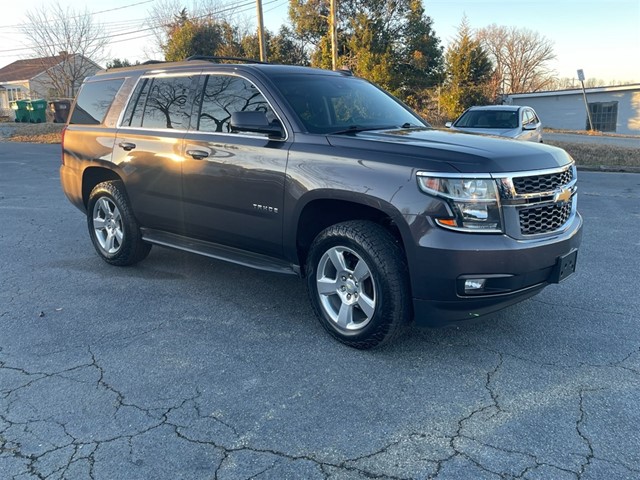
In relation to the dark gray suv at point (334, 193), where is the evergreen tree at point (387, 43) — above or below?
above

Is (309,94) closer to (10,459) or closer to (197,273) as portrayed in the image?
(197,273)

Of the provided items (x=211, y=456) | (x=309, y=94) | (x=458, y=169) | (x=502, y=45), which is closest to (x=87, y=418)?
(x=211, y=456)

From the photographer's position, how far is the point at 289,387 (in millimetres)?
3326

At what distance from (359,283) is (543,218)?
126cm

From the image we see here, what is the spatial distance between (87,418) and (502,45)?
215ft

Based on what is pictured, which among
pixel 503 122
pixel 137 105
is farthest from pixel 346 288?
pixel 503 122

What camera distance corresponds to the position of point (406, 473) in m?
2.54

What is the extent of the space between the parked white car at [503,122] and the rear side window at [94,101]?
8844 millimetres

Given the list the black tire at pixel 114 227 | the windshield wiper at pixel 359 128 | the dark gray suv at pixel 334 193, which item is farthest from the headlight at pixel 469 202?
the black tire at pixel 114 227

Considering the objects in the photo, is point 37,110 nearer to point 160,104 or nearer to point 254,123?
point 160,104

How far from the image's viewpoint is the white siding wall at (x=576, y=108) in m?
34.1

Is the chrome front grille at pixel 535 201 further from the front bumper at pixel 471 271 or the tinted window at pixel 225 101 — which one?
the tinted window at pixel 225 101

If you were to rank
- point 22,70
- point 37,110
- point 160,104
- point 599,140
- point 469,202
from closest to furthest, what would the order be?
point 469,202, point 160,104, point 599,140, point 37,110, point 22,70

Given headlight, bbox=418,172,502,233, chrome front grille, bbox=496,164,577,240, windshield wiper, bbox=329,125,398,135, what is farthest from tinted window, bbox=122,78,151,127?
chrome front grille, bbox=496,164,577,240
